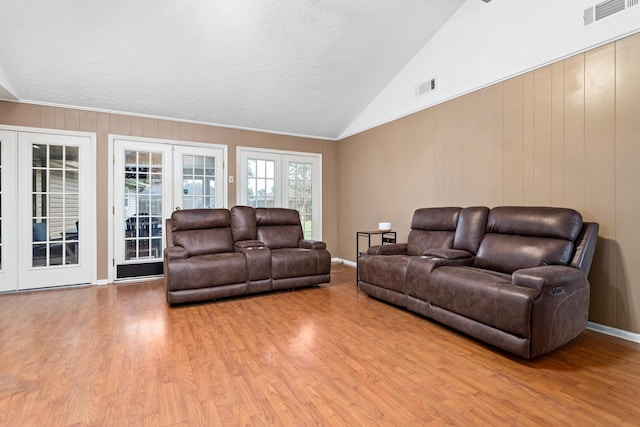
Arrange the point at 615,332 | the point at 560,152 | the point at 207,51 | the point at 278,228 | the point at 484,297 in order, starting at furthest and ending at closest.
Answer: the point at 278,228 < the point at 207,51 < the point at 560,152 < the point at 615,332 < the point at 484,297

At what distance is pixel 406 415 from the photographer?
170 cm

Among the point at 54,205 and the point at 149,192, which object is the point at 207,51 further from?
the point at 54,205

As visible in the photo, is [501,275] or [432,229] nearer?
[501,275]

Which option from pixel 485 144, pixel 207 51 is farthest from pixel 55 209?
pixel 485 144

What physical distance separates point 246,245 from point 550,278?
329 cm

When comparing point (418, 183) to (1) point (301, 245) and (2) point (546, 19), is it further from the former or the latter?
(2) point (546, 19)

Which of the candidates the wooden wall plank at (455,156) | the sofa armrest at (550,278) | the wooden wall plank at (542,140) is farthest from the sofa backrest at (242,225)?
the wooden wall plank at (542,140)

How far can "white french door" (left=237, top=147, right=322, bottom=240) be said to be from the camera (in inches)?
225

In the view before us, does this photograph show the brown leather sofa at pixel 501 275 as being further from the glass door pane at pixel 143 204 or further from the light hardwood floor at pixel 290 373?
the glass door pane at pixel 143 204

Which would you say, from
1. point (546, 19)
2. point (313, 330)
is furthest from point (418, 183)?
point (313, 330)

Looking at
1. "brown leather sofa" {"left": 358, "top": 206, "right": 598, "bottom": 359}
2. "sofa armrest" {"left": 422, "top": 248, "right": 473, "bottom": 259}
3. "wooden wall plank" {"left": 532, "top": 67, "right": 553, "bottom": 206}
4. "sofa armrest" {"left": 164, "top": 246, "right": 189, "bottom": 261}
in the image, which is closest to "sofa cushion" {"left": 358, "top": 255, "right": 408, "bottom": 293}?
"brown leather sofa" {"left": 358, "top": 206, "right": 598, "bottom": 359}

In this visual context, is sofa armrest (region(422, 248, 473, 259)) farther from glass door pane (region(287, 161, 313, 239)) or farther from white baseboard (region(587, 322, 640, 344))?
glass door pane (region(287, 161, 313, 239))

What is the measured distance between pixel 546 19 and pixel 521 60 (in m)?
0.38

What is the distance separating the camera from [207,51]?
3.92 m
